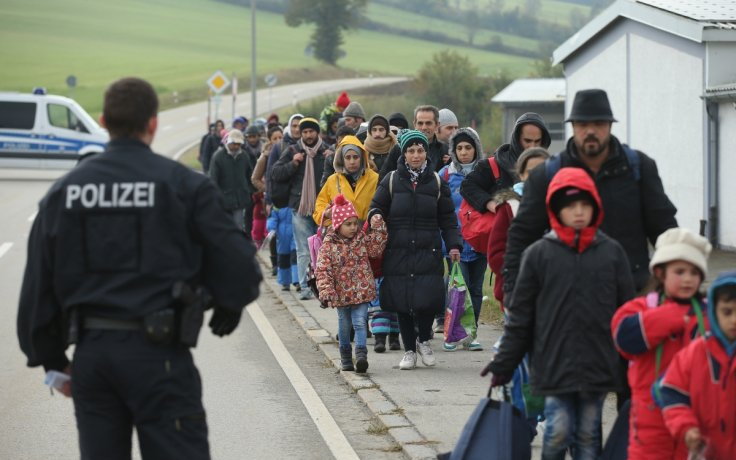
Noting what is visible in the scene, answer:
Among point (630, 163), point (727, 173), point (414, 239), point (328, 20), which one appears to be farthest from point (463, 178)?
point (328, 20)

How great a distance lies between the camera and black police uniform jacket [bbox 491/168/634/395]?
5.82m

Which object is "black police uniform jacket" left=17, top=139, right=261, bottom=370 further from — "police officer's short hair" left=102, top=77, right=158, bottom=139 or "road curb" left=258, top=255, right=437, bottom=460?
"road curb" left=258, top=255, right=437, bottom=460

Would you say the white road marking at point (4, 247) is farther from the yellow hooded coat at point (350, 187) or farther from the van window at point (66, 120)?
the van window at point (66, 120)

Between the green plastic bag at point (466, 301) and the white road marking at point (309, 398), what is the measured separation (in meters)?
1.33

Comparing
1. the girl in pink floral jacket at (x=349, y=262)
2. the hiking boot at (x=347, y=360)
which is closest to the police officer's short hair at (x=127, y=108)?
the girl in pink floral jacket at (x=349, y=262)

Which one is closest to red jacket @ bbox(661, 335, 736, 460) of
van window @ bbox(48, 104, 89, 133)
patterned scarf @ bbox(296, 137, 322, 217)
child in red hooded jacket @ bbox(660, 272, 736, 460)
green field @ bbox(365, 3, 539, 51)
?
child in red hooded jacket @ bbox(660, 272, 736, 460)

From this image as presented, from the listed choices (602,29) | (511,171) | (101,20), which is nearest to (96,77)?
(101,20)

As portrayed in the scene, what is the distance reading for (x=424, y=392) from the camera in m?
9.41

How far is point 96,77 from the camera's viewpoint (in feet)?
309

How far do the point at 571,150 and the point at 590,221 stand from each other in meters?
0.70

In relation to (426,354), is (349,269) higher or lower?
higher

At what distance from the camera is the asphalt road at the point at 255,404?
26.2 ft

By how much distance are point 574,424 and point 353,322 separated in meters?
4.51

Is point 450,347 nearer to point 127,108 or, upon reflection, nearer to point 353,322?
point 353,322
